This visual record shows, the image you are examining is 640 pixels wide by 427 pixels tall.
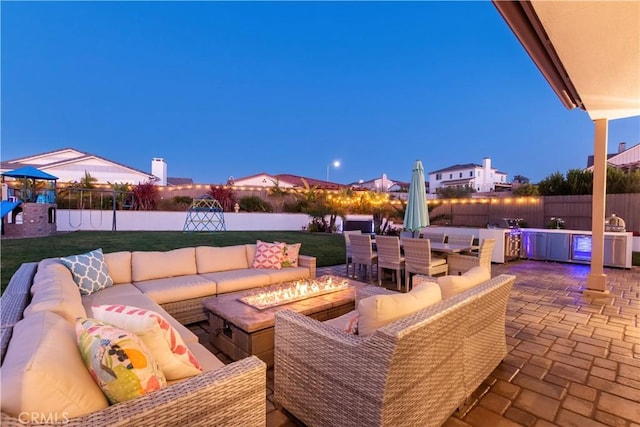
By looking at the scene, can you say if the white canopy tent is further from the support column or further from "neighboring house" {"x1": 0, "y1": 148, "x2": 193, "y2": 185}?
"neighboring house" {"x1": 0, "y1": 148, "x2": 193, "y2": 185}

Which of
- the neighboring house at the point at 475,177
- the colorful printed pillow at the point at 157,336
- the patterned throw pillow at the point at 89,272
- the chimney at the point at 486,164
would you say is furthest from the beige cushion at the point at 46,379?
the chimney at the point at 486,164

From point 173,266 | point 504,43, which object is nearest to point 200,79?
point 504,43

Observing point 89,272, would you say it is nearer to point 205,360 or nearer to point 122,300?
point 122,300

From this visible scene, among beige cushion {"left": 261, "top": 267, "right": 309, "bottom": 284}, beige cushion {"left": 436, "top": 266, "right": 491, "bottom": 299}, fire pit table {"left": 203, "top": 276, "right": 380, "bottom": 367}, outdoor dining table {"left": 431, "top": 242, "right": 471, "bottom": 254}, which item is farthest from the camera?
outdoor dining table {"left": 431, "top": 242, "right": 471, "bottom": 254}

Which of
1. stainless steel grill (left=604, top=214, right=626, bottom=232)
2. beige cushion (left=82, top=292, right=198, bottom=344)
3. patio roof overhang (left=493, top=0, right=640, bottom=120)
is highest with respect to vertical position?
patio roof overhang (left=493, top=0, right=640, bottom=120)

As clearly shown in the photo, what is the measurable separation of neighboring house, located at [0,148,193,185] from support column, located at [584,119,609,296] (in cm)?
2108

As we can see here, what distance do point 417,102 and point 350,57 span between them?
1100cm

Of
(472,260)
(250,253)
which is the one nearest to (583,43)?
(472,260)

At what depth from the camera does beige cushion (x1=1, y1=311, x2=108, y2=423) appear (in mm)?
956

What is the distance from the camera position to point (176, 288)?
3.63 metres

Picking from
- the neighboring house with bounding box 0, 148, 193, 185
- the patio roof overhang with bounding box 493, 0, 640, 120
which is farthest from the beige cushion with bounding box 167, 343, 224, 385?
the neighboring house with bounding box 0, 148, 193, 185

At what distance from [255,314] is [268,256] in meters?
1.94

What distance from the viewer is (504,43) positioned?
23.5 m

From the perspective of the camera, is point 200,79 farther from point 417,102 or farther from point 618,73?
point 618,73
